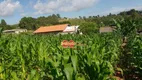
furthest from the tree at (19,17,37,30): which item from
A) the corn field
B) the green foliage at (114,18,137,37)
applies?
the corn field

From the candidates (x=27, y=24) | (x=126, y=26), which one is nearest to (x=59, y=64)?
(x=126, y=26)

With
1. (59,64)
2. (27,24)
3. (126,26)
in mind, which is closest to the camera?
(59,64)

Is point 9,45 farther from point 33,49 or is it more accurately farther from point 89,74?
point 89,74

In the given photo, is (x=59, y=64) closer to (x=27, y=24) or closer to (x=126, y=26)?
(x=126, y=26)

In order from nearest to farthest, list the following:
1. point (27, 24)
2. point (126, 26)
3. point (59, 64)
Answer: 1. point (59, 64)
2. point (126, 26)
3. point (27, 24)

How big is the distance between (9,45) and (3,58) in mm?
1227

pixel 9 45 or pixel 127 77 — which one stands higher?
pixel 9 45

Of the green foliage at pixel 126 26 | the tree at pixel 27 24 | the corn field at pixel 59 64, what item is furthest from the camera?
the tree at pixel 27 24

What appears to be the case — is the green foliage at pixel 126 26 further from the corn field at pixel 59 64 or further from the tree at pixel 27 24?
the tree at pixel 27 24

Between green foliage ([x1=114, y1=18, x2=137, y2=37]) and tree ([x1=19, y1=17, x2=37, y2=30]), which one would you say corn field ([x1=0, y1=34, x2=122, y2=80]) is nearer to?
green foliage ([x1=114, y1=18, x2=137, y2=37])

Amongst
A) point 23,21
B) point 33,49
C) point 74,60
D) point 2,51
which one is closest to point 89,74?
point 74,60

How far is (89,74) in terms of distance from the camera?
4.31 meters

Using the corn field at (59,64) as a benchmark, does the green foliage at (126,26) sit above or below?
below

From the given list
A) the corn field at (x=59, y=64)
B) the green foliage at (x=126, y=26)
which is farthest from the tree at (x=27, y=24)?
the corn field at (x=59, y=64)
